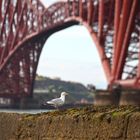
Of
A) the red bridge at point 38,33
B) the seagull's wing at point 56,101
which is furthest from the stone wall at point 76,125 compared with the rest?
the red bridge at point 38,33

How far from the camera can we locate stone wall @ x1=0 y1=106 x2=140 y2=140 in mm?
4766

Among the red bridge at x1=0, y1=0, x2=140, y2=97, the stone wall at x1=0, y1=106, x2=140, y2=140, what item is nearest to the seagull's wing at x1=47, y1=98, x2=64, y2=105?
the stone wall at x1=0, y1=106, x2=140, y2=140

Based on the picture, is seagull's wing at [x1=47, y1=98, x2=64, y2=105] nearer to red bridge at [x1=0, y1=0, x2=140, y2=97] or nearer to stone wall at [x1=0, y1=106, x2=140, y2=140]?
stone wall at [x1=0, y1=106, x2=140, y2=140]

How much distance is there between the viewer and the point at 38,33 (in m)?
87.1

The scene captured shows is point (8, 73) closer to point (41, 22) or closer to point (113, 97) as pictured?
point (41, 22)

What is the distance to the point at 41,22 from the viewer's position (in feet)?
293

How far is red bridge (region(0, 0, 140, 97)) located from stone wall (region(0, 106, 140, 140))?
113 feet

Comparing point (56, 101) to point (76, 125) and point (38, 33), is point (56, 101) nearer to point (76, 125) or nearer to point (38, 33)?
point (76, 125)

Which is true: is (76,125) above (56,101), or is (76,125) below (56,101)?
below

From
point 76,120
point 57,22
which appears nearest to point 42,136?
point 76,120

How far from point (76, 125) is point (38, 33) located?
82214 millimetres

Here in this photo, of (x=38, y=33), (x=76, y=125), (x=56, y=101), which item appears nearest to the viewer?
(x=76, y=125)

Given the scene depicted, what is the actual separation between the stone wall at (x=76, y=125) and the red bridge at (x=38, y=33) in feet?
113

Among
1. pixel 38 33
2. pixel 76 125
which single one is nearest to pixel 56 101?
pixel 76 125
